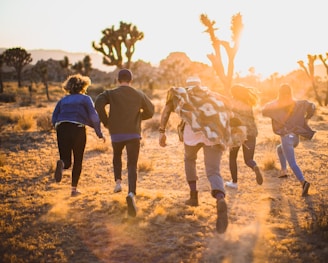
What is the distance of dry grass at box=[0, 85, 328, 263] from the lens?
10.9ft

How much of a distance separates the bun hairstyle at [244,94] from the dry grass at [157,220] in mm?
1678

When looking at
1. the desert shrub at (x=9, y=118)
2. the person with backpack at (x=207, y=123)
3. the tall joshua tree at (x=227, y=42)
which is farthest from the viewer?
the tall joshua tree at (x=227, y=42)

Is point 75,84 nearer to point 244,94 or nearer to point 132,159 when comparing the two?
point 132,159

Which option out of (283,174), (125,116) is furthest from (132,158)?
(283,174)

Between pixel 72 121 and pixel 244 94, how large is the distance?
2.95m

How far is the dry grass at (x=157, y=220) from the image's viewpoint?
333 centimetres

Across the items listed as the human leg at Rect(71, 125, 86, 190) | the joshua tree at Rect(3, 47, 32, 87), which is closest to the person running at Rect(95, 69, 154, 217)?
the human leg at Rect(71, 125, 86, 190)

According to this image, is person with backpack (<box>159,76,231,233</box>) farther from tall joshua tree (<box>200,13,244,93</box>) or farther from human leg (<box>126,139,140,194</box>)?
tall joshua tree (<box>200,13,244,93</box>)

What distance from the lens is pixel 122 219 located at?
419cm

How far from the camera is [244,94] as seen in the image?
17.8ft

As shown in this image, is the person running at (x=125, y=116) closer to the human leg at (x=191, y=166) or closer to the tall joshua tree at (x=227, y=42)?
the human leg at (x=191, y=166)

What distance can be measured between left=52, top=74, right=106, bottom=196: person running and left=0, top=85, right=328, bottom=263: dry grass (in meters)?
0.74

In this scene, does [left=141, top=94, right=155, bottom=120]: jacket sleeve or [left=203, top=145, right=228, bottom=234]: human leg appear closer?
[left=203, top=145, right=228, bottom=234]: human leg

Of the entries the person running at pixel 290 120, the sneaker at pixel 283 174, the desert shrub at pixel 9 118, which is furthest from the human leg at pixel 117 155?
the desert shrub at pixel 9 118
